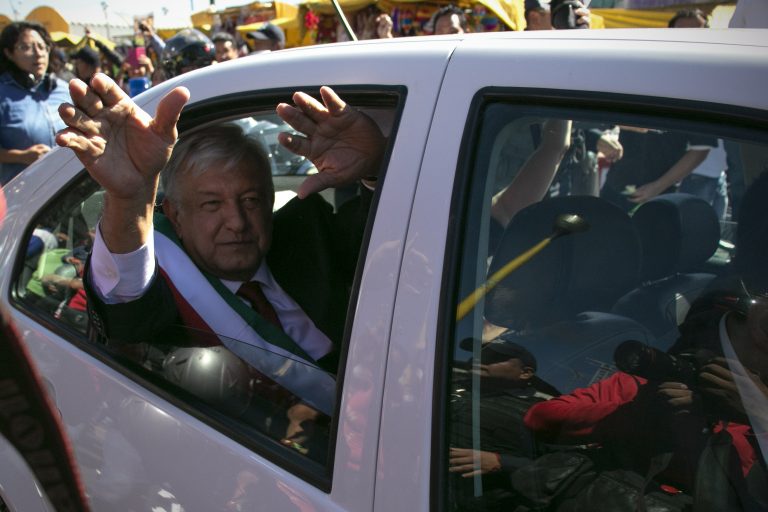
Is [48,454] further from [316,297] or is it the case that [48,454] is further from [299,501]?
[316,297]

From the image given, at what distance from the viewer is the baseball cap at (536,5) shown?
137 inches

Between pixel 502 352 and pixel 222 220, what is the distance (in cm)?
105

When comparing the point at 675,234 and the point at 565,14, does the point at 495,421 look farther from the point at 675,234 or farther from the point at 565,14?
the point at 565,14

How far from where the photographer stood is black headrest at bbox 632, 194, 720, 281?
40.9 inches

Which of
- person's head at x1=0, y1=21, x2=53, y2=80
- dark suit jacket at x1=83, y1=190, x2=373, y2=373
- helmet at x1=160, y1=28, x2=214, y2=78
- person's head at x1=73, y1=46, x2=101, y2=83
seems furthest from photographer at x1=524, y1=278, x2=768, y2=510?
person's head at x1=73, y1=46, x2=101, y2=83

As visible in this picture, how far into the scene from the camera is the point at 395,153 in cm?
111

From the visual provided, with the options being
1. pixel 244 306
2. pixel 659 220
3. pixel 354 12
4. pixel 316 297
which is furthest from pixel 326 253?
pixel 354 12

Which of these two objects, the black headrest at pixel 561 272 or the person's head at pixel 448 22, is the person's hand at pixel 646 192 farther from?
the person's head at pixel 448 22

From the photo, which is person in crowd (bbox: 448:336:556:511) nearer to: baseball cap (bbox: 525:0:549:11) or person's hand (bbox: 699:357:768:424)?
person's hand (bbox: 699:357:768:424)

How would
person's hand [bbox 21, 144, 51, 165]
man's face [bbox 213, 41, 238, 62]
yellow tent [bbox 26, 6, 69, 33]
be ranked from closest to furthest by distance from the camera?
1. person's hand [bbox 21, 144, 51, 165]
2. man's face [bbox 213, 41, 238, 62]
3. yellow tent [bbox 26, 6, 69, 33]

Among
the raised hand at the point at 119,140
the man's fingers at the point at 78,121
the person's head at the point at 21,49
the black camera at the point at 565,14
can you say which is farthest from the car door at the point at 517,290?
the person's head at the point at 21,49

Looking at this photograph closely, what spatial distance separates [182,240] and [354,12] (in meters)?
7.56

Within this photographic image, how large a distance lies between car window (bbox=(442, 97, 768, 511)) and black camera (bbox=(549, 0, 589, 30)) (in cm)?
184

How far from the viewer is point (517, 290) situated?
1076 mm
